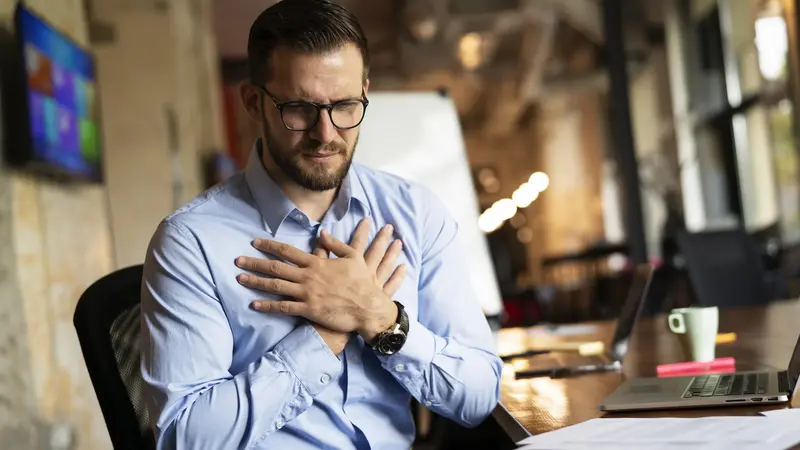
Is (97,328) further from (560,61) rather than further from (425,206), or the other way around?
(560,61)

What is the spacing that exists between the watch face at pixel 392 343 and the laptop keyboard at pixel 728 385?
0.44m

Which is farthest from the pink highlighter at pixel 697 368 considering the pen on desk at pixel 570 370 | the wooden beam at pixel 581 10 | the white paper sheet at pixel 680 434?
the wooden beam at pixel 581 10

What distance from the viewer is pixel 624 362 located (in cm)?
198

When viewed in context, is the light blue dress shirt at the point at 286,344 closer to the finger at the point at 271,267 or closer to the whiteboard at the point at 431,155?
the finger at the point at 271,267

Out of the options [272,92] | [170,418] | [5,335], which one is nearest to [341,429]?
[170,418]

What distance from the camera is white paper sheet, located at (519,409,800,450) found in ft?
3.51

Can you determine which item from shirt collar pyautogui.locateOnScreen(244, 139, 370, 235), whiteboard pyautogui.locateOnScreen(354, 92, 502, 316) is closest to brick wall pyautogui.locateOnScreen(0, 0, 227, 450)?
whiteboard pyautogui.locateOnScreen(354, 92, 502, 316)

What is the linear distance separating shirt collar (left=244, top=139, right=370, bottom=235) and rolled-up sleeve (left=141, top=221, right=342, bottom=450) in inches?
5.3

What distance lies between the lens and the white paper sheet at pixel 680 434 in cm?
107

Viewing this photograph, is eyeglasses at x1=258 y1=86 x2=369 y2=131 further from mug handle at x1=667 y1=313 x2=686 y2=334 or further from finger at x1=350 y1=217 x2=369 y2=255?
mug handle at x1=667 y1=313 x2=686 y2=334

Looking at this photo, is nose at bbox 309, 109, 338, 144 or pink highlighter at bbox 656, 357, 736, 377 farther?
pink highlighter at bbox 656, 357, 736, 377

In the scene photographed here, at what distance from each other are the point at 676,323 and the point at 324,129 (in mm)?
819

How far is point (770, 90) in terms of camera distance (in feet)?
19.2

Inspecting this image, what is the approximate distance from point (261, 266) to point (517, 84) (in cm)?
1239
